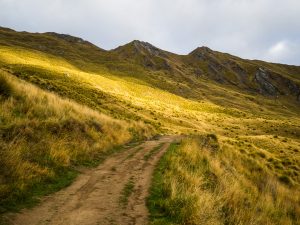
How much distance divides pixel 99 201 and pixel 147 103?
179ft

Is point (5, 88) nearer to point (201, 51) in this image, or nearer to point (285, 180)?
point (285, 180)

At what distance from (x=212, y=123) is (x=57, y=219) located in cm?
5544

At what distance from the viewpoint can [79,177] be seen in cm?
1157

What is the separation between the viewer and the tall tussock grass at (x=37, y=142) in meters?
9.26

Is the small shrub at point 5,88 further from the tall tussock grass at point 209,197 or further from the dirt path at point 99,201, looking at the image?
the tall tussock grass at point 209,197

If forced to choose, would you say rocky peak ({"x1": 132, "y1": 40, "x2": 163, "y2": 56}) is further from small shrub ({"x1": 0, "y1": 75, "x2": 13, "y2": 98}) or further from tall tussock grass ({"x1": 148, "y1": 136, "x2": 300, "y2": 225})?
small shrub ({"x1": 0, "y1": 75, "x2": 13, "y2": 98})

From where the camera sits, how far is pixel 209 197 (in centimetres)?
979

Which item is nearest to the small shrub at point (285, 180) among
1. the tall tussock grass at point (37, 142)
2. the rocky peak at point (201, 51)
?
the tall tussock grass at point (37, 142)

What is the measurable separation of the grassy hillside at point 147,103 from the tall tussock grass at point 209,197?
3.37 feet

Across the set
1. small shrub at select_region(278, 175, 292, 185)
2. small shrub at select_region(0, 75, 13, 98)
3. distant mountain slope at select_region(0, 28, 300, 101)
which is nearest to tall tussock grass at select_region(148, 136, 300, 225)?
small shrub at select_region(278, 175, 292, 185)

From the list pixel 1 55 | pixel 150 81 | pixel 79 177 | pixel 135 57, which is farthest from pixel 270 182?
pixel 135 57

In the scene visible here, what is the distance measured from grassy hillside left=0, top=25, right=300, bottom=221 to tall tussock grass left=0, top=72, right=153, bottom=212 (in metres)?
0.08

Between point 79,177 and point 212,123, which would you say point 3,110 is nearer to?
point 79,177

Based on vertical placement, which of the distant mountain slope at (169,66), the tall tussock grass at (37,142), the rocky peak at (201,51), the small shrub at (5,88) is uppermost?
the rocky peak at (201,51)
